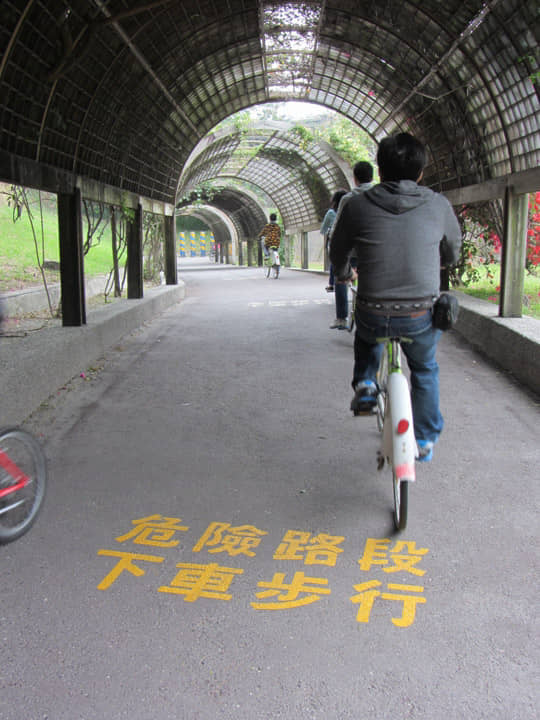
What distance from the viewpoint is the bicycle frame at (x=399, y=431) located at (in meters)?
3.07

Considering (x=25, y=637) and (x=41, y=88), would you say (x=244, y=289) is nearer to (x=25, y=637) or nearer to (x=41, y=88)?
(x=41, y=88)

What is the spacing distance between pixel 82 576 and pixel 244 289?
16.2 meters

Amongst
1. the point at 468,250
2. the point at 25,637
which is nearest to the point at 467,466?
the point at 25,637

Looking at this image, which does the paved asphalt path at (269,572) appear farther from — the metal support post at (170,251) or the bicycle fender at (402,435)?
the metal support post at (170,251)

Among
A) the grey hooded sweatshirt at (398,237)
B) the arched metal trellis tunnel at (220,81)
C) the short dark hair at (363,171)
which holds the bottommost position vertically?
the grey hooded sweatshirt at (398,237)

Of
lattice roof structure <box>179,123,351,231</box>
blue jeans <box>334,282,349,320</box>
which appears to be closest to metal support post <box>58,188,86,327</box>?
blue jeans <box>334,282,349,320</box>

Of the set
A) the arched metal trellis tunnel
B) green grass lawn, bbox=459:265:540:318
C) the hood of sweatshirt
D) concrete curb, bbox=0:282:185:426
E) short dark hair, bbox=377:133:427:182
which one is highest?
the arched metal trellis tunnel

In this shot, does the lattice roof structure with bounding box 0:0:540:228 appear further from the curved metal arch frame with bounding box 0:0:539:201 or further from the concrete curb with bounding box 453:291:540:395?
the concrete curb with bounding box 453:291:540:395

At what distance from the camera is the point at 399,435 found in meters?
3.11

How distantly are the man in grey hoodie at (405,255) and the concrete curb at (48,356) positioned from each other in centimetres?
297

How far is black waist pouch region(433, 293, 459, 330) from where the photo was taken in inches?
132

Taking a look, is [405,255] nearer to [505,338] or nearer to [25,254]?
[505,338]

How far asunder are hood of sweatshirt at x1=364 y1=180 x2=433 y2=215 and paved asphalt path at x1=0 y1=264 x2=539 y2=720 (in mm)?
1625

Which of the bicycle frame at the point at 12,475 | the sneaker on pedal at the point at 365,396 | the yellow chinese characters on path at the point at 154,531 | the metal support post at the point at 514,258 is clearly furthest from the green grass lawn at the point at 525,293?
the bicycle frame at the point at 12,475
